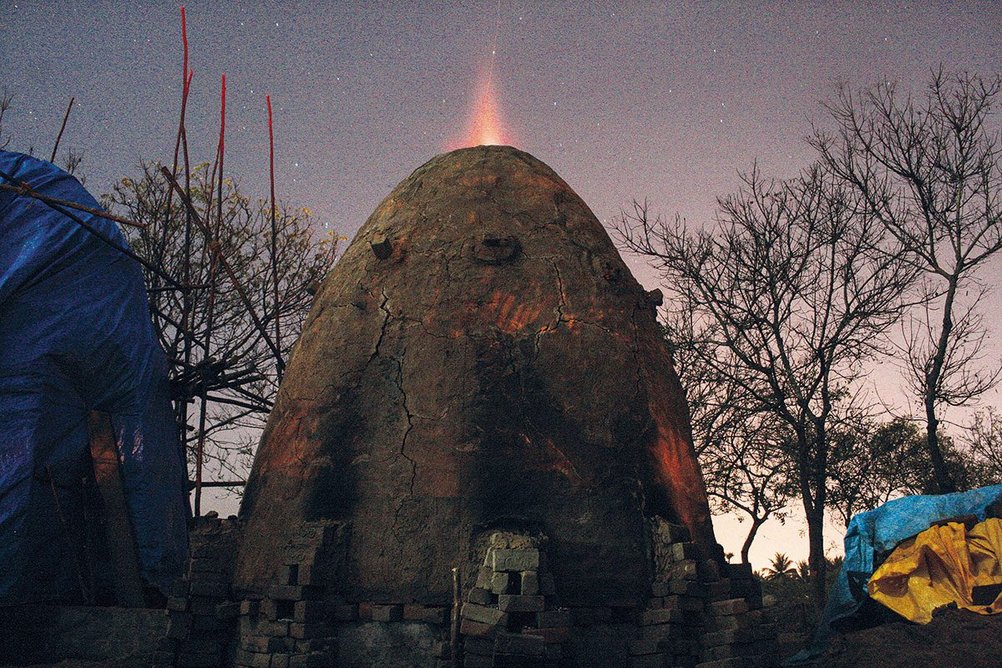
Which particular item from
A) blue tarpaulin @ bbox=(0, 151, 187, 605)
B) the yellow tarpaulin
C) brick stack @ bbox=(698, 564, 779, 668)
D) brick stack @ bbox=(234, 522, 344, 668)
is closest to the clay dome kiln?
brick stack @ bbox=(234, 522, 344, 668)

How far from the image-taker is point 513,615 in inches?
213

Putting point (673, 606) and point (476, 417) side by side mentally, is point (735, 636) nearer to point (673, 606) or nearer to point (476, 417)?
point (673, 606)

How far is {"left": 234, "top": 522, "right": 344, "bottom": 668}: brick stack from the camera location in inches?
228

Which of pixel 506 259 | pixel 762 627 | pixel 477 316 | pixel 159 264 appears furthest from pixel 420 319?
pixel 159 264

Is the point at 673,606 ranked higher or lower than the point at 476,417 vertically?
lower

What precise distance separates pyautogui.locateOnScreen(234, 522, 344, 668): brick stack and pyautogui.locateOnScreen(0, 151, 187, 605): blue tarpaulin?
5162 millimetres

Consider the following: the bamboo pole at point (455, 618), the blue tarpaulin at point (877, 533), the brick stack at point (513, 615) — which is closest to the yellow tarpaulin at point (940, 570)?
the blue tarpaulin at point (877, 533)

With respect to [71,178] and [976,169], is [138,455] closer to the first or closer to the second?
[71,178]

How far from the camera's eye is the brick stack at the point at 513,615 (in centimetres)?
526

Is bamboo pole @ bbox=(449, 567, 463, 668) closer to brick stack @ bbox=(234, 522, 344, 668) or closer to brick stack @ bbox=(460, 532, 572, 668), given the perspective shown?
brick stack @ bbox=(460, 532, 572, 668)

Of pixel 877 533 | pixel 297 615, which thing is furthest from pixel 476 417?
pixel 877 533

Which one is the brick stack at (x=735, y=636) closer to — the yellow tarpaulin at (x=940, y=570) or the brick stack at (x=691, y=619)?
the brick stack at (x=691, y=619)

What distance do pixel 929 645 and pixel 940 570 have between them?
128 centimetres

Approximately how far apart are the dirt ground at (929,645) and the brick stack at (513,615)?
176 inches
